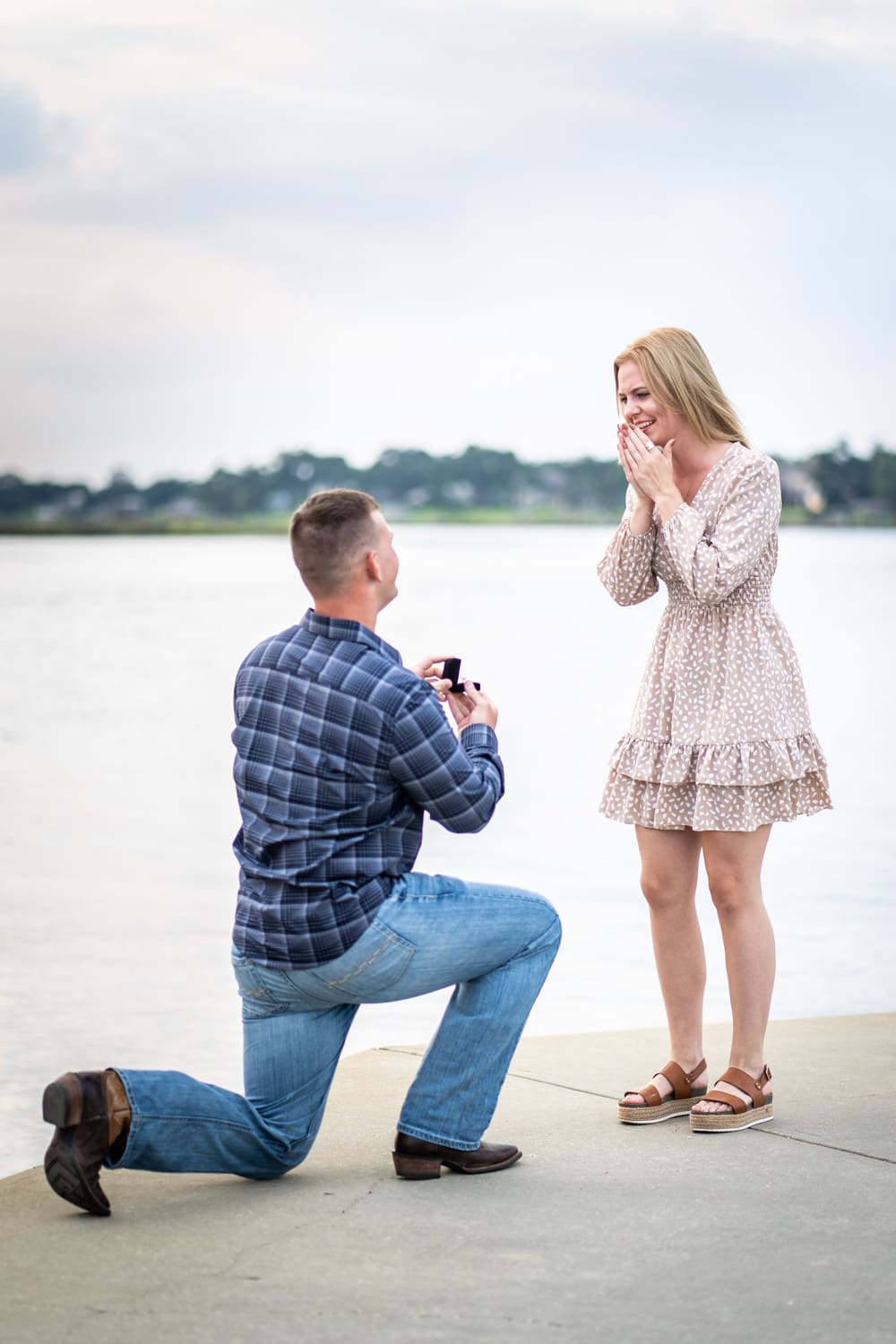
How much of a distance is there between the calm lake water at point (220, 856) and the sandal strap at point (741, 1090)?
1.75 feet

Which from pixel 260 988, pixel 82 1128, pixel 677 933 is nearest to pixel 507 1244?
pixel 260 988

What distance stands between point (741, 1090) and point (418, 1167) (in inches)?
28.3

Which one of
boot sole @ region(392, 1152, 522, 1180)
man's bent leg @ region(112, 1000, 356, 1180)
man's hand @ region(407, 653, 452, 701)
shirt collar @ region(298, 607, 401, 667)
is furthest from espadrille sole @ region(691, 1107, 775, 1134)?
shirt collar @ region(298, 607, 401, 667)

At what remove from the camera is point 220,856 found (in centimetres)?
777

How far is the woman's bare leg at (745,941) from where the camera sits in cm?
321

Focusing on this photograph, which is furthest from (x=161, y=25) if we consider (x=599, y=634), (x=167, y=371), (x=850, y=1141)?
(x=850, y=1141)

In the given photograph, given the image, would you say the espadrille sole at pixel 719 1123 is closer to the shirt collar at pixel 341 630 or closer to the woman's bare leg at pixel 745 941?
the woman's bare leg at pixel 745 941

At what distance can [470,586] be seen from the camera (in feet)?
133

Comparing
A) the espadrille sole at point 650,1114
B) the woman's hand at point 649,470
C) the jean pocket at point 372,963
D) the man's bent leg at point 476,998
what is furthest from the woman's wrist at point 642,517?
the espadrille sole at point 650,1114

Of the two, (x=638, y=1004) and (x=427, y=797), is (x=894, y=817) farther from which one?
(x=427, y=797)

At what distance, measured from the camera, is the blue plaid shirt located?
2.65m

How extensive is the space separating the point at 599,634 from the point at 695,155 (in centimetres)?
765

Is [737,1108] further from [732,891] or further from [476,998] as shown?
[476,998]

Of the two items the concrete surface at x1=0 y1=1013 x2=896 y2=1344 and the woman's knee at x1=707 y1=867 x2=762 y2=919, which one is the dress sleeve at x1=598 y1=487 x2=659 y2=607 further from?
the concrete surface at x1=0 y1=1013 x2=896 y2=1344
